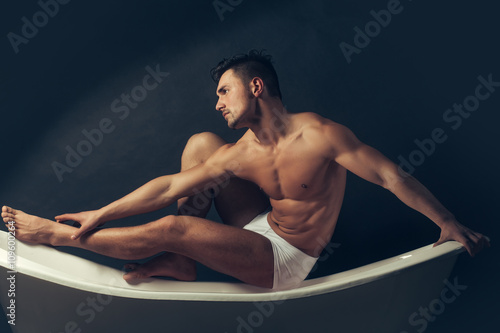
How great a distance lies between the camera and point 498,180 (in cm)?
241

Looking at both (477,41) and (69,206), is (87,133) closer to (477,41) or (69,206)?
(69,206)

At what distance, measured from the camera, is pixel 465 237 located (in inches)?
71.6

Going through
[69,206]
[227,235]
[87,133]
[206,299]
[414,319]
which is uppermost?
[87,133]

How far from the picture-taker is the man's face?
6.52ft

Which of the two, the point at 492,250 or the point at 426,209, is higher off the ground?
the point at 426,209

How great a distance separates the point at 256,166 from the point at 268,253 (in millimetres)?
303

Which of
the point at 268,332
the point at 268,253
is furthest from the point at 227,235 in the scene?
the point at 268,332

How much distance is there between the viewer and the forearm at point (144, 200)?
199cm
